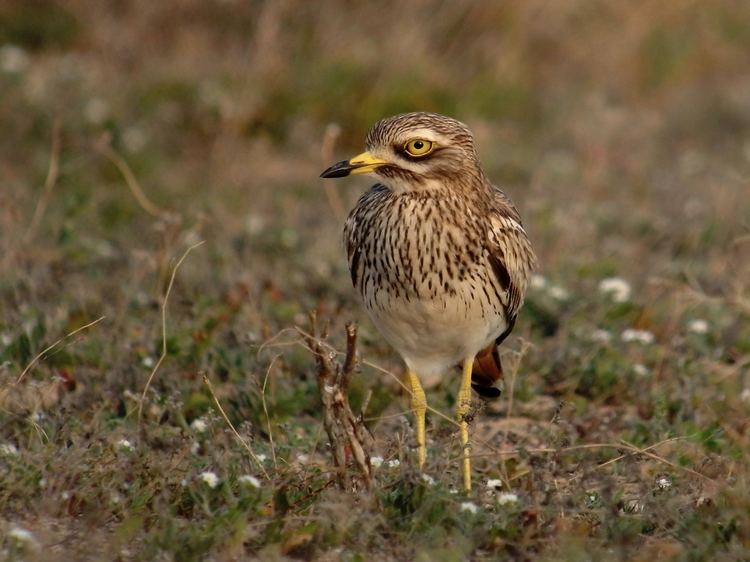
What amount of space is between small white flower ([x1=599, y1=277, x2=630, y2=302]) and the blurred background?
0.02 meters

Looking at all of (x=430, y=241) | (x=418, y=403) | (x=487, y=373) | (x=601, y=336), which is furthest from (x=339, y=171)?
(x=601, y=336)

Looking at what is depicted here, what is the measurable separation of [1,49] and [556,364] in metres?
5.53

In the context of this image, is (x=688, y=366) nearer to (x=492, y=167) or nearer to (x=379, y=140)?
(x=379, y=140)

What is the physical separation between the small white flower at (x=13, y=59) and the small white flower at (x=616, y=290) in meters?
4.48

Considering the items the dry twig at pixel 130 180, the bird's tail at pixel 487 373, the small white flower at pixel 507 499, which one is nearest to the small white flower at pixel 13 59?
the dry twig at pixel 130 180

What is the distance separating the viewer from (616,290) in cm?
627

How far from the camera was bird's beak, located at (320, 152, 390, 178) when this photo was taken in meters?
4.56

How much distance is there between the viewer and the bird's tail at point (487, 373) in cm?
521

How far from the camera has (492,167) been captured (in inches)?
360

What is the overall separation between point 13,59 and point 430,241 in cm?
546

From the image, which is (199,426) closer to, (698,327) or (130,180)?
(130,180)

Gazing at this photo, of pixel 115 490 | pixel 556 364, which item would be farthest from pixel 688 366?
pixel 115 490

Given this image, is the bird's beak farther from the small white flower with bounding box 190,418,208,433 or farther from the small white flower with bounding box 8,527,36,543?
the small white flower with bounding box 8,527,36,543

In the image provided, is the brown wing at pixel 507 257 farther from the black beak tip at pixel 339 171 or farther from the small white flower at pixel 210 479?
the small white flower at pixel 210 479
